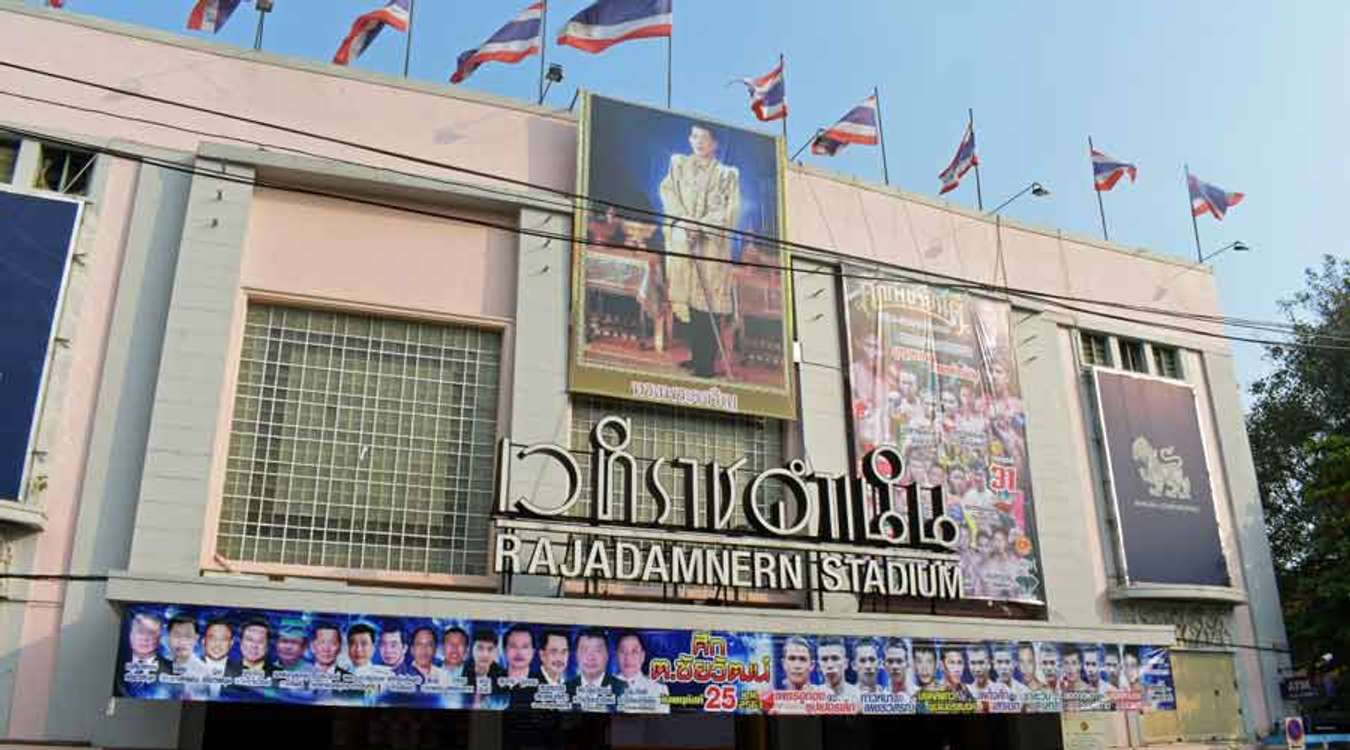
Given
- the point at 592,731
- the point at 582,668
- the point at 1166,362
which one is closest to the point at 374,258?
the point at 582,668

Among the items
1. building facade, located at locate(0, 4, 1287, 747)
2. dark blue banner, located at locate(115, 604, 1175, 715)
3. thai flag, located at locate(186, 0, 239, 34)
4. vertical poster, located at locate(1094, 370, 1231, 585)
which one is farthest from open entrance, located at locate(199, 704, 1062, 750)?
thai flag, located at locate(186, 0, 239, 34)

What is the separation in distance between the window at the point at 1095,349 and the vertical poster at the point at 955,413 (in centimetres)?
338

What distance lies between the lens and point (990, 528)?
81.5 feet

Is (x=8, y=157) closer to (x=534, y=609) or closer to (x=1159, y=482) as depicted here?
(x=534, y=609)

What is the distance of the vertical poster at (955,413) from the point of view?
24.5 m

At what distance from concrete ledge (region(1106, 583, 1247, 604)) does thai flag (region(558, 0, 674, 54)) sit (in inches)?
652

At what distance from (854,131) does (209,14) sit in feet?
48.4

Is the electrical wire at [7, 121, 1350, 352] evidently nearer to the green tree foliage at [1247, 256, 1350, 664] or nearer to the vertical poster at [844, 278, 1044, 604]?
the vertical poster at [844, 278, 1044, 604]

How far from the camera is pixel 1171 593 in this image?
26.1 metres

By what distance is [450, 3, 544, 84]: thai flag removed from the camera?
2311 centimetres

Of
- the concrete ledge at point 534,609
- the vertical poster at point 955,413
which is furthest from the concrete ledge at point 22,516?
the vertical poster at point 955,413

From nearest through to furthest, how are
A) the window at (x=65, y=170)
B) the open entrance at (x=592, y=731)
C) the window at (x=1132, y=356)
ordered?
the open entrance at (x=592, y=731) < the window at (x=65, y=170) < the window at (x=1132, y=356)

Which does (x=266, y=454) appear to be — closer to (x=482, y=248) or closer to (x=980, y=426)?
(x=482, y=248)

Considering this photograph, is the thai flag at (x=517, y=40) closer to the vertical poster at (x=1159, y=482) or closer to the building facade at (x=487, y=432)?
the building facade at (x=487, y=432)
